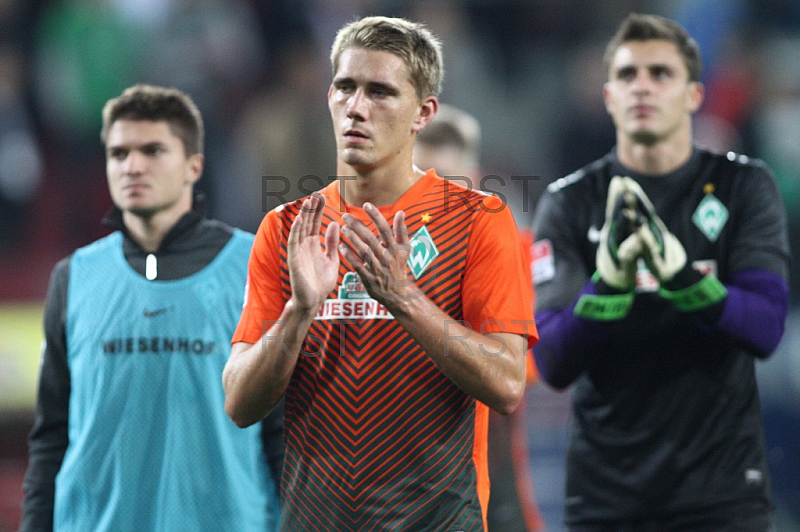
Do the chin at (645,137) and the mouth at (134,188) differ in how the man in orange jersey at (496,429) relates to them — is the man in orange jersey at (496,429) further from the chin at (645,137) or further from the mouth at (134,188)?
the mouth at (134,188)

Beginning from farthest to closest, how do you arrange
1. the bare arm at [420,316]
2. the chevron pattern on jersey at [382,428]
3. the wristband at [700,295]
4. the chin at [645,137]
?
the chin at [645,137] < the wristband at [700,295] < the chevron pattern on jersey at [382,428] < the bare arm at [420,316]

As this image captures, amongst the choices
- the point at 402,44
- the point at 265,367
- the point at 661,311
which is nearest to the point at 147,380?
the point at 265,367

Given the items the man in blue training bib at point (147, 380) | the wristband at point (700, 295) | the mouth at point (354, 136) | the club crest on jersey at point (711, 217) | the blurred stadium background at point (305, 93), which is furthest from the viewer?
the blurred stadium background at point (305, 93)

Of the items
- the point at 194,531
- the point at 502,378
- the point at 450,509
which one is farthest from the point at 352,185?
the point at 194,531

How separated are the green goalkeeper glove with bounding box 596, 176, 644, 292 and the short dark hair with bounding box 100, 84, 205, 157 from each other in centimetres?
161

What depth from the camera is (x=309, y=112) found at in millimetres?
8688

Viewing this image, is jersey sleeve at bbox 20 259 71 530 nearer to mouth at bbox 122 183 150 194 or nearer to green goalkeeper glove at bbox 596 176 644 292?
mouth at bbox 122 183 150 194

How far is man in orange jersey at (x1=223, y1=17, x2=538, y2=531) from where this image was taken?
2830mm

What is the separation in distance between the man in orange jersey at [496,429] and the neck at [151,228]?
128cm

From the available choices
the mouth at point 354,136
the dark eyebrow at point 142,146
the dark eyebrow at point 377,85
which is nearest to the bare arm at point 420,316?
the mouth at point 354,136

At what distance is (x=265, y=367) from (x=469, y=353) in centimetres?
55

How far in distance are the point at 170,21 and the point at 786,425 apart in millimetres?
5884

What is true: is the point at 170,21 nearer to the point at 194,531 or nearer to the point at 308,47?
the point at 308,47

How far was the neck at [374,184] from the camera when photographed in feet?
10.2
